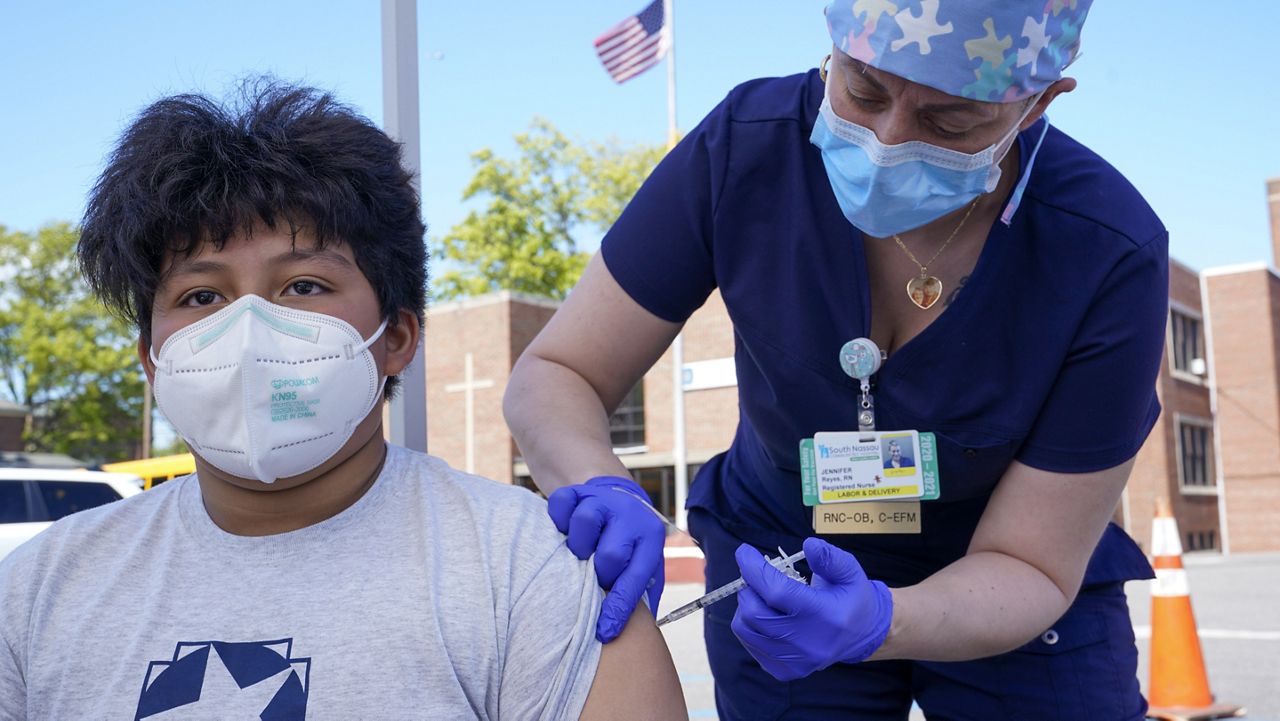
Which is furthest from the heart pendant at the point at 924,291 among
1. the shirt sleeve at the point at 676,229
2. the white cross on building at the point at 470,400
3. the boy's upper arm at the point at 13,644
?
the white cross on building at the point at 470,400

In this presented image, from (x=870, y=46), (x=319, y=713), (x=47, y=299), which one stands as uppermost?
(x=47, y=299)

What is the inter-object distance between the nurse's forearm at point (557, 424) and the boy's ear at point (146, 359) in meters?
0.63

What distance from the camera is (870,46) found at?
1.61 m

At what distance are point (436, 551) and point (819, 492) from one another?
2.40ft

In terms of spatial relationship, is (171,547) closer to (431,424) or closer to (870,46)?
(870,46)

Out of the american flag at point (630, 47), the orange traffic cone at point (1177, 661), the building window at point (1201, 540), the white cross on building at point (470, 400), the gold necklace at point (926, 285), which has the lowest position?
the building window at point (1201, 540)

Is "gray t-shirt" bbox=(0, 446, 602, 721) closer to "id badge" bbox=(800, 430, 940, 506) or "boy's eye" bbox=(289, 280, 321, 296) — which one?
Answer: "boy's eye" bbox=(289, 280, 321, 296)

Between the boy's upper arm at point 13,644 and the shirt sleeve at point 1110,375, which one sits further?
the shirt sleeve at point 1110,375

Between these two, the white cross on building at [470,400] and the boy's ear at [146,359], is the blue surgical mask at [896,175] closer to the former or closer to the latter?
the boy's ear at [146,359]

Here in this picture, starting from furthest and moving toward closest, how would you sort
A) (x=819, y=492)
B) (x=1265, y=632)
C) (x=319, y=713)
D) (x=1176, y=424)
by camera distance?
(x=1176, y=424) → (x=1265, y=632) → (x=819, y=492) → (x=319, y=713)

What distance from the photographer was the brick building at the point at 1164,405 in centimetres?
2336

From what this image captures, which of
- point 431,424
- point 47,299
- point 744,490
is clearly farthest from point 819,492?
point 47,299

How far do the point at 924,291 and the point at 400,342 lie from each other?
0.88 meters

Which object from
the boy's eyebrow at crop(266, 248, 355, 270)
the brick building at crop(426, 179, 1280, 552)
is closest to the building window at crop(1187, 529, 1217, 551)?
the brick building at crop(426, 179, 1280, 552)
